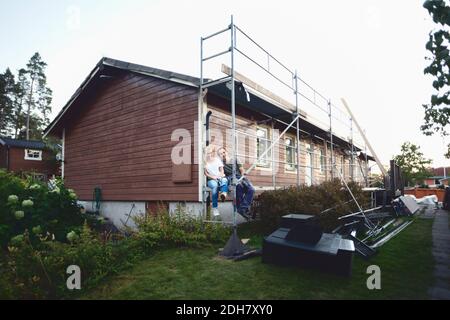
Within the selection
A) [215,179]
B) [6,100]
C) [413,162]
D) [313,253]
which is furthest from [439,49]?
[6,100]

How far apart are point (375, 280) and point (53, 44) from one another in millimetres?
13731

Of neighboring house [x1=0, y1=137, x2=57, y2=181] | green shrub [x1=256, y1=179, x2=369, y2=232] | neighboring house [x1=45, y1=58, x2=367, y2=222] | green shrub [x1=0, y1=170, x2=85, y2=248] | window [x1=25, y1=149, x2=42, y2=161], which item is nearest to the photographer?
green shrub [x1=0, y1=170, x2=85, y2=248]

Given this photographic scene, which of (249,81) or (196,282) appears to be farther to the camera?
(249,81)

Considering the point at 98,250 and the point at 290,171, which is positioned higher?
the point at 290,171

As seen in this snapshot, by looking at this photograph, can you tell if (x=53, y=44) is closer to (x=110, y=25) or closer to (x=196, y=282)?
(x=110, y=25)

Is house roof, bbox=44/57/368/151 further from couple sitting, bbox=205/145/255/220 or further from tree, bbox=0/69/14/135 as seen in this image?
tree, bbox=0/69/14/135

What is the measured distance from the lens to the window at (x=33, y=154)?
28297mm

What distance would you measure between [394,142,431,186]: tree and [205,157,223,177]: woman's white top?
1933 inches

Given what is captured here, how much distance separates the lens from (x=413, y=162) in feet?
157

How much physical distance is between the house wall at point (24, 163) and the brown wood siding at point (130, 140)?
17775mm

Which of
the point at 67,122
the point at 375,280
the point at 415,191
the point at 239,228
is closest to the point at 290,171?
the point at 239,228

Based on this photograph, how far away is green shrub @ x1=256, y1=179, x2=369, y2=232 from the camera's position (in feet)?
23.3

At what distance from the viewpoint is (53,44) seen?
11438mm

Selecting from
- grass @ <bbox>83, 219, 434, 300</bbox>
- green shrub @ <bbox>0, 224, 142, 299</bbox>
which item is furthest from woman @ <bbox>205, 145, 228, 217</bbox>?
green shrub @ <bbox>0, 224, 142, 299</bbox>
